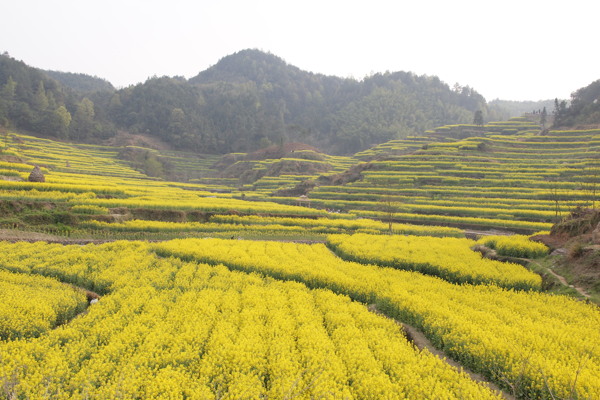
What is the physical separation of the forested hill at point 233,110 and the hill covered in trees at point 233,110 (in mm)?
274

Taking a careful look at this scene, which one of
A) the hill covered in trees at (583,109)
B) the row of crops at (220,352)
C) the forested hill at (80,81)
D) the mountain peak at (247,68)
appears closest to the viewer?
the row of crops at (220,352)

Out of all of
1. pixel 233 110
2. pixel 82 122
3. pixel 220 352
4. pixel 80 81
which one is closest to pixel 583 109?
pixel 220 352

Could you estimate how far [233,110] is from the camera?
11206 cm

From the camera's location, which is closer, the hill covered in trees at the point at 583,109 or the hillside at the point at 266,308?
the hillside at the point at 266,308

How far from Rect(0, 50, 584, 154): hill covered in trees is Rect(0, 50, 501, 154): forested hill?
0.90 ft

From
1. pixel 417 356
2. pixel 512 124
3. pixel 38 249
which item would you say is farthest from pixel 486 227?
pixel 512 124

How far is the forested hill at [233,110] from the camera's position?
77188mm

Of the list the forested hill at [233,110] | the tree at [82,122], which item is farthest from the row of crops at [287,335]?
the tree at [82,122]

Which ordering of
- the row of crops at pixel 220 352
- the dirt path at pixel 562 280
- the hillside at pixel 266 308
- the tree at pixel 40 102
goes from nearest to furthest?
the row of crops at pixel 220 352 → the hillside at pixel 266 308 → the dirt path at pixel 562 280 → the tree at pixel 40 102

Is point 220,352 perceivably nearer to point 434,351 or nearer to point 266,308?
point 266,308

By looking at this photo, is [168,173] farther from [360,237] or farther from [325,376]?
[325,376]

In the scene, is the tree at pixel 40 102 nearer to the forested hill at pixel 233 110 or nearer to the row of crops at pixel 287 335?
the forested hill at pixel 233 110

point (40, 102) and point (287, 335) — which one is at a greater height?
point (40, 102)

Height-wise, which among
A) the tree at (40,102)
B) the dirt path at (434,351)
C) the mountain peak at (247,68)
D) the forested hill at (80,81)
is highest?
the mountain peak at (247,68)
